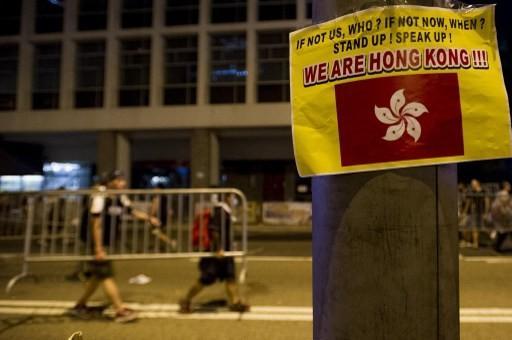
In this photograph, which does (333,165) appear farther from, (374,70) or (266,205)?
(266,205)

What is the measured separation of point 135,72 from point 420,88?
2505 cm

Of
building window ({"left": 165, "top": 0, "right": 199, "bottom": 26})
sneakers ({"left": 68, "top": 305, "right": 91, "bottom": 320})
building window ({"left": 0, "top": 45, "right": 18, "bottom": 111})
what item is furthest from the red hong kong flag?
building window ({"left": 0, "top": 45, "right": 18, "bottom": 111})

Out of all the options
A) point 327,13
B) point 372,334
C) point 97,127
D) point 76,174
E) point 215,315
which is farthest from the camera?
point 76,174

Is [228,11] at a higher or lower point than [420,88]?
higher

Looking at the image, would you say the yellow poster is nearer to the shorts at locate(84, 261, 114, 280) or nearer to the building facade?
the shorts at locate(84, 261, 114, 280)

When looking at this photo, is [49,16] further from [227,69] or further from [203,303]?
[203,303]

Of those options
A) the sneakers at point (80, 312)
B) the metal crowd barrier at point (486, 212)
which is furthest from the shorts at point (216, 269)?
the metal crowd barrier at point (486, 212)

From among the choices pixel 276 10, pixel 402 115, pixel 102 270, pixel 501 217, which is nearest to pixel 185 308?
pixel 102 270

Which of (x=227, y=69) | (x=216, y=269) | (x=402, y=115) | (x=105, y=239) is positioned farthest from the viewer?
(x=227, y=69)

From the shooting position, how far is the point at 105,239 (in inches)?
285

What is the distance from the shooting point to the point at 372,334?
2.16 m

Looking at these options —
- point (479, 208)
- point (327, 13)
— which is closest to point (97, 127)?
point (479, 208)

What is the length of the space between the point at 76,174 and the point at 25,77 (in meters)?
5.68

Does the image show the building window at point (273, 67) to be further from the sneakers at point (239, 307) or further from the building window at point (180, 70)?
the sneakers at point (239, 307)
